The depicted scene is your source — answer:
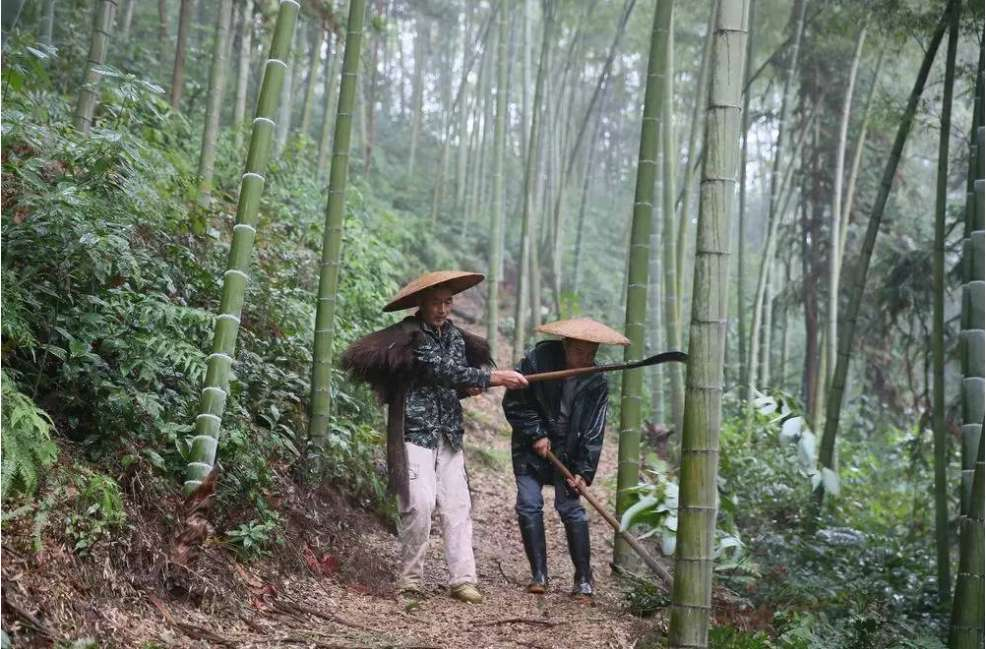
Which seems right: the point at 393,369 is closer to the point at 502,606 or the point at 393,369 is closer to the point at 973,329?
the point at 502,606

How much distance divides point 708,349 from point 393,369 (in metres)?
1.72

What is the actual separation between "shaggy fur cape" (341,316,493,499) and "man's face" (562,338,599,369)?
29.5 inches

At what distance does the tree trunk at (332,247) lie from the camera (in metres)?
4.97

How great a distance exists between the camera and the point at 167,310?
4.07 meters

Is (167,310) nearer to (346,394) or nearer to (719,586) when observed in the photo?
(346,394)

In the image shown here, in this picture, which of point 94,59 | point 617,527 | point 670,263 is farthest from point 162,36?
point 617,527

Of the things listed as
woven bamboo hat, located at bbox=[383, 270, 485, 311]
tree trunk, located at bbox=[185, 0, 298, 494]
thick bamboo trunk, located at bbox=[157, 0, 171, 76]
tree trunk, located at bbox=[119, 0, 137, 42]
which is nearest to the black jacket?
woven bamboo hat, located at bbox=[383, 270, 485, 311]

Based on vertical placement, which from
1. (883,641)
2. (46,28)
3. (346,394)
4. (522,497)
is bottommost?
(883,641)

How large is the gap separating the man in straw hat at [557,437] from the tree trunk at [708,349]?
1.57 m

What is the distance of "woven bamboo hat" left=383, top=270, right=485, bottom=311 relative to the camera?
433 cm

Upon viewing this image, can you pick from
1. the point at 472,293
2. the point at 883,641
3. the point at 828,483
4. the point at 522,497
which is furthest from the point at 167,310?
the point at 472,293

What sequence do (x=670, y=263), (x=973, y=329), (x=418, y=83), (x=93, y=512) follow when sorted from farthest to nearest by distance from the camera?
(x=418, y=83) < (x=670, y=263) < (x=973, y=329) < (x=93, y=512)

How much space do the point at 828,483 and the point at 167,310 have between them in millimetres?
2967

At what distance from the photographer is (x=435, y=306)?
14.7 ft
